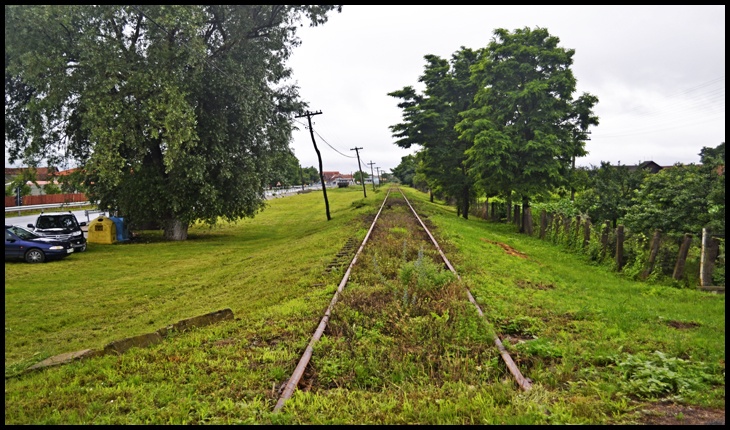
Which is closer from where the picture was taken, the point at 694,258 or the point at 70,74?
the point at 694,258

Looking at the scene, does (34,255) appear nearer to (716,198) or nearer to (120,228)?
(120,228)

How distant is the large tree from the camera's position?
54.2 ft

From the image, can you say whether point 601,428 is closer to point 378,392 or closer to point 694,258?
point 378,392

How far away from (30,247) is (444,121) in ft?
78.2

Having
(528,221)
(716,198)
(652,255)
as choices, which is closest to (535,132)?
(528,221)

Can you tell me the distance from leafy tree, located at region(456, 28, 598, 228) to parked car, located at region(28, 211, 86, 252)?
18092 millimetres

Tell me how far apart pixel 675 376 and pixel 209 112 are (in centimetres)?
2046

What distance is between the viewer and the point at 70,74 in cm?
1816

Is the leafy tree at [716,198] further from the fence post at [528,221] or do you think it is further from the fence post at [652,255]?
the fence post at [528,221]

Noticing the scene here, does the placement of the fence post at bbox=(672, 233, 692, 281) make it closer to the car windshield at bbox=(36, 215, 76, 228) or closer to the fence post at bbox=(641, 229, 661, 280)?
the fence post at bbox=(641, 229, 661, 280)

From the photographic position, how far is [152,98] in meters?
17.8

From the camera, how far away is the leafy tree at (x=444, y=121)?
31.0m

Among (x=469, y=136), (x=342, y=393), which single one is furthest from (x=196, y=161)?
(x=342, y=393)

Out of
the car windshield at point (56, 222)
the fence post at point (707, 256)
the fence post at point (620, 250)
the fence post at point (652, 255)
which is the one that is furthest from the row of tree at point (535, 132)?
the car windshield at point (56, 222)
